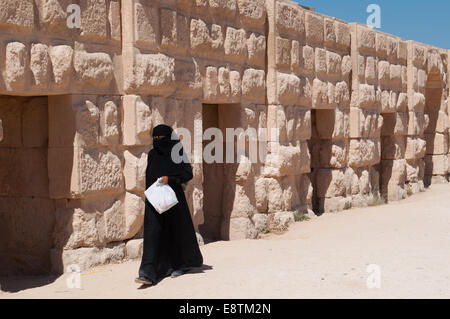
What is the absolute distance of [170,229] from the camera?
6062 millimetres

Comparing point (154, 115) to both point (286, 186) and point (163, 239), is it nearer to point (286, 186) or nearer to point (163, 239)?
point (163, 239)

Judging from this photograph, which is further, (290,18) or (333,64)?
(333,64)

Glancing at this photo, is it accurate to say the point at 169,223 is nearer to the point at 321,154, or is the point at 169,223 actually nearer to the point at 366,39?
the point at 321,154

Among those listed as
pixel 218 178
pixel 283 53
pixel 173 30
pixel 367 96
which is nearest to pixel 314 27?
pixel 283 53

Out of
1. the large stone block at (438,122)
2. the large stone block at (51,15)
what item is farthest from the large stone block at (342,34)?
the large stone block at (438,122)

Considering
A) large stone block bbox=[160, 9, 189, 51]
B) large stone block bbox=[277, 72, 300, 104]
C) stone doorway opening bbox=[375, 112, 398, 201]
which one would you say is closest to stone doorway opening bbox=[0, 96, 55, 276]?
large stone block bbox=[160, 9, 189, 51]

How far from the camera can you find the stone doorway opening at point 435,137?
17125mm

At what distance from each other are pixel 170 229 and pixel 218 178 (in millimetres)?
2960

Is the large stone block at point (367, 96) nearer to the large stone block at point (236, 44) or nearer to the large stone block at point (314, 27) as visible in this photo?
the large stone block at point (314, 27)

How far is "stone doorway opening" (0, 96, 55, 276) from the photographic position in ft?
21.7

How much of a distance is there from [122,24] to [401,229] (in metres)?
4.79

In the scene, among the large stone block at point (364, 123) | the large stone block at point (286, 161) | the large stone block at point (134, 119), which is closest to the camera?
the large stone block at point (134, 119)

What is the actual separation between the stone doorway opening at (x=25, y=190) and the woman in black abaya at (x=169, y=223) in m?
1.33
